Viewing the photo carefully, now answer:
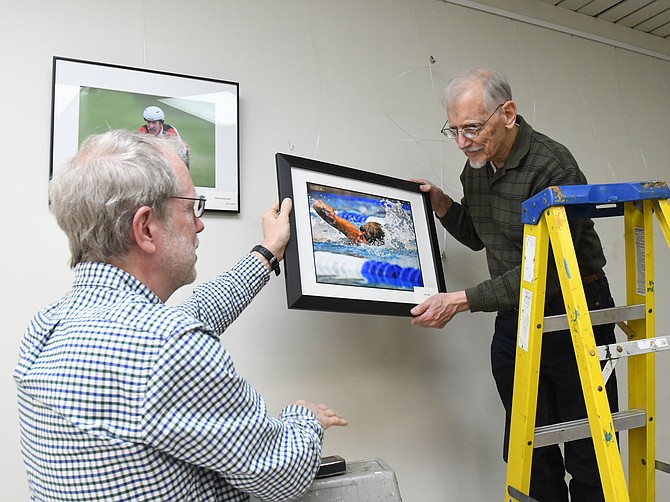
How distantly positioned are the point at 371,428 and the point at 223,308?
2.66ft

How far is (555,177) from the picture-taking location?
1742mm

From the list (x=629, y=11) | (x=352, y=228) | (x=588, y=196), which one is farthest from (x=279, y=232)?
(x=629, y=11)

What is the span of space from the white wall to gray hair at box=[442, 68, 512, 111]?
0.42m

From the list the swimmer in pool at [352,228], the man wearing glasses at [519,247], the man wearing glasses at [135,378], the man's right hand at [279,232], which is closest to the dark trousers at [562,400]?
the man wearing glasses at [519,247]

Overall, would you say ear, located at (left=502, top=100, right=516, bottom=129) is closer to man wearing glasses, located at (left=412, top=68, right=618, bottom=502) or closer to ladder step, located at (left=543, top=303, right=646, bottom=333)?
man wearing glasses, located at (left=412, top=68, right=618, bottom=502)

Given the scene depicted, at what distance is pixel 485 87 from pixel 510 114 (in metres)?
0.11

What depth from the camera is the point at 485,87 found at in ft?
5.91

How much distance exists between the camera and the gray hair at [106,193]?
1.05m

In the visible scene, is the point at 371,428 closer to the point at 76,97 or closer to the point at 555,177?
the point at 555,177

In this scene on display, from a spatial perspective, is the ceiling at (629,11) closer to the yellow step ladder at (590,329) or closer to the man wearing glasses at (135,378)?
the yellow step ladder at (590,329)

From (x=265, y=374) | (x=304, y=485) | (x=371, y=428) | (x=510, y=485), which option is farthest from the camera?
(x=371, y=428)

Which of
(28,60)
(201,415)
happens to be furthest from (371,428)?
(28,60)

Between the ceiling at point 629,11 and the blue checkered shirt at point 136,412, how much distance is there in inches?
97.9

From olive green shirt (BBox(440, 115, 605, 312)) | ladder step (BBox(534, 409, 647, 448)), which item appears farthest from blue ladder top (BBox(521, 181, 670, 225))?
ladder step (BBox(534, 409, 647, 448))
